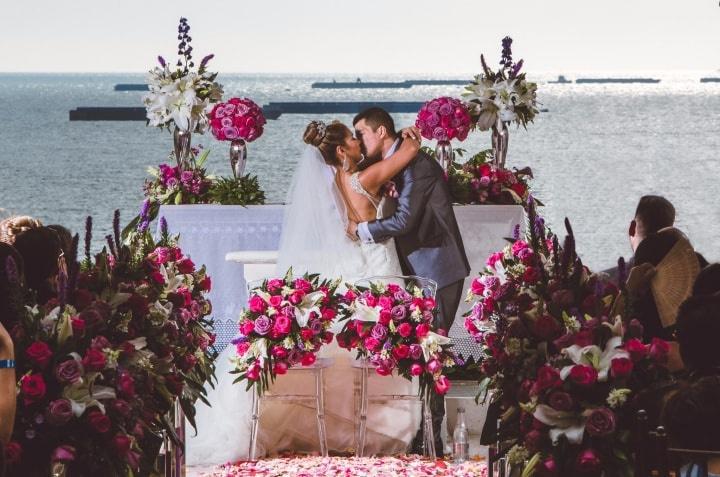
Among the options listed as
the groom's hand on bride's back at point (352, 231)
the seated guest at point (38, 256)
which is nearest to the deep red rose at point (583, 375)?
the seated guest at point (38, 256)

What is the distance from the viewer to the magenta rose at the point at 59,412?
12.3ft

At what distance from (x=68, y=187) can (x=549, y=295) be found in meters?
41.6

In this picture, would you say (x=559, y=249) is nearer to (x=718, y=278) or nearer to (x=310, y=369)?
(x=718, y=278)

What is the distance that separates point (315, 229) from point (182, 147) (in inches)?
56.1

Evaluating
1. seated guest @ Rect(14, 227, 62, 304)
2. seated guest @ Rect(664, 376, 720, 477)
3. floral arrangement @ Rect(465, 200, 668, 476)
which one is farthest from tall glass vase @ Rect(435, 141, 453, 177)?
seated guest @ Rect(664, 376, 720, 477)

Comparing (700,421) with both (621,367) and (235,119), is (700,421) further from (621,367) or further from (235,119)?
(235,119)

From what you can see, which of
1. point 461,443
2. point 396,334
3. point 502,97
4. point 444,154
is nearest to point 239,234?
point 444,154

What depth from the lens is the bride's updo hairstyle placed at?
766cm

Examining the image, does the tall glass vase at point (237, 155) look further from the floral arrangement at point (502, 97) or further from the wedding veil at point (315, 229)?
the floral arrangement at point (502, 97)

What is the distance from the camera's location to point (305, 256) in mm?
7465

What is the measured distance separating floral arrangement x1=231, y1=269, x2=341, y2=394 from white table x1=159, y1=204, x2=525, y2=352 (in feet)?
6.57

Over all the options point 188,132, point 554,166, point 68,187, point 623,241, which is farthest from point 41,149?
point 188,132

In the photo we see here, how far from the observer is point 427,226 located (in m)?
8.11

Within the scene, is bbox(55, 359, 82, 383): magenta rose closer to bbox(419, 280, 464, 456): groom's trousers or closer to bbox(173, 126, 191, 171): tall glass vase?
bbox(419, 280, 464, 456): groom's trousers
